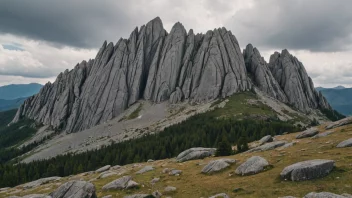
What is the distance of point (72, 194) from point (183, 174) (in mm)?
25199

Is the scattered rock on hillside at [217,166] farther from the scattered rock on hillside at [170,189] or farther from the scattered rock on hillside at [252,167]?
the scattered rock on hillside at [170,189]

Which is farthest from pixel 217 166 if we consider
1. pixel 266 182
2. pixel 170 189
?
pixel 266 182

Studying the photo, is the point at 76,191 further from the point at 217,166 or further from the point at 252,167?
the point at 252,167

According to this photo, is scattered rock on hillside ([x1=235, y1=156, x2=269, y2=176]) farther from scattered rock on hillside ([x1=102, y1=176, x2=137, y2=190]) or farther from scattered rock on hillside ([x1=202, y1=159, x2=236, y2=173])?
scattered rock on hillside ([x1=102, y1=176, x2=137, y2=190])

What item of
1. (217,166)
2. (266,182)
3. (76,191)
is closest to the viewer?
(266,182)

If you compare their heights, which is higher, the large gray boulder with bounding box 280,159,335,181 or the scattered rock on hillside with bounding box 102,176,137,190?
the large gray boulder with bounding box 280,159,335,181

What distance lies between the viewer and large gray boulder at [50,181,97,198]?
4156cm

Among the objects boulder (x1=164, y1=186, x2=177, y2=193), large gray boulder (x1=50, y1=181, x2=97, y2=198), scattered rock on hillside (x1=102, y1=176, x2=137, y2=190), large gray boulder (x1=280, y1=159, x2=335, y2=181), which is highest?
large gray boulder (x1=280, y1=159, x2=335, y2=181)

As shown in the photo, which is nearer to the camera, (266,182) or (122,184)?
(266,182)

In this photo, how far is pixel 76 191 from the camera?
4212 centimetres

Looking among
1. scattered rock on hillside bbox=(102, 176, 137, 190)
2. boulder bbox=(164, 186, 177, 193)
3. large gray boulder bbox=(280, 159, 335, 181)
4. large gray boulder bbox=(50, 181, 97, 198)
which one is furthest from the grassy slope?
large gray boulder bbox=(50, 181, 97, 198)

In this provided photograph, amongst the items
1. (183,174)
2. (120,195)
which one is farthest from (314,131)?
(120,195)

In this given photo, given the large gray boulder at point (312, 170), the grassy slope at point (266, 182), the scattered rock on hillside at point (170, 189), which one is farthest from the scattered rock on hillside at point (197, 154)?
the large gray boulder at point (312, 170)

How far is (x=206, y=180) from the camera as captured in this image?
1975 inches
